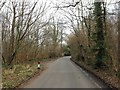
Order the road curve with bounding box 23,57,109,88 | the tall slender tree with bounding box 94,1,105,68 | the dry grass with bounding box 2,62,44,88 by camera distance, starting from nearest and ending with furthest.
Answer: the dry grass with bounding box 2,62,44,88 → the road curve with bounding box 23,57,109,88 → the tall slender tree with bounding box 94,1,105,68

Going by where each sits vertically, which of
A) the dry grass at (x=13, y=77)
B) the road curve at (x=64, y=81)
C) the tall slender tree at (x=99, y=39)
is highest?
the tall slender tree at (x=99, y=39)

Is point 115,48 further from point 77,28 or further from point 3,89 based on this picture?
point 77,28

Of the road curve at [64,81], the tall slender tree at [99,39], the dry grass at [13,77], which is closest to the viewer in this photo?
the dry grass at [13,77]

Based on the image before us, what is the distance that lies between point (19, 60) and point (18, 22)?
10109mm

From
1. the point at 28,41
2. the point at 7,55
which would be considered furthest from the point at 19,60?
the point at 7,55

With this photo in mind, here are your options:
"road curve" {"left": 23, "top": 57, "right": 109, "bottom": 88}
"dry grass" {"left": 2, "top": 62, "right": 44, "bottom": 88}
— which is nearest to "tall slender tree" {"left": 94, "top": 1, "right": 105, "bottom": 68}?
"road curve" {"left": 23, "top": 57, "right": 109, "bottom": 88}

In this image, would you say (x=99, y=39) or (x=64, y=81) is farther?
(x=99, y=39)

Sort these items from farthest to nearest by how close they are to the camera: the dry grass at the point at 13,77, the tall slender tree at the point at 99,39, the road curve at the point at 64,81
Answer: the tall slender tree at the point at 99,39 → the road curve at the point at 64,81 → the dry grass at the point at 13,77

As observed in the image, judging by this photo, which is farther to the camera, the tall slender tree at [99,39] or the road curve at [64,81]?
the tall slender tree at [99,39]

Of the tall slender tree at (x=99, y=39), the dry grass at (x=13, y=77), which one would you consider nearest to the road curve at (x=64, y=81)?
the dry grass at (x=13, y=77)

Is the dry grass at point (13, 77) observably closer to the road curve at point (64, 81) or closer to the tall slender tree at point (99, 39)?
the road curve at point (64, 81)

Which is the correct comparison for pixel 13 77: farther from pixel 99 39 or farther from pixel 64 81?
pixel 99 39

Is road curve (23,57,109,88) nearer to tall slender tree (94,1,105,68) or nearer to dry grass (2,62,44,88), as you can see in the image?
dry grass (2,62,44,88)

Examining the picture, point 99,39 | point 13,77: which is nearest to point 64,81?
point 13,77
